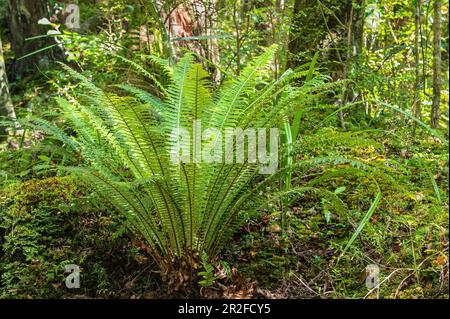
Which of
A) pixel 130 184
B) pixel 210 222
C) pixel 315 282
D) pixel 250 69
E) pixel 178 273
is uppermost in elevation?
pixel 250 69

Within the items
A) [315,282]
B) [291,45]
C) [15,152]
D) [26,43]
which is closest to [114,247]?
[315,282]

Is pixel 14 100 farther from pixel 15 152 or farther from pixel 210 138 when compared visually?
pixel 210 138

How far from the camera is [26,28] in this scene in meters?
6.90

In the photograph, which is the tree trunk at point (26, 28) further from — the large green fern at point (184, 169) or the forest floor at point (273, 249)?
Result: the large green fern at point (184, 169)

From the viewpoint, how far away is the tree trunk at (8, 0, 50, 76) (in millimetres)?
6746

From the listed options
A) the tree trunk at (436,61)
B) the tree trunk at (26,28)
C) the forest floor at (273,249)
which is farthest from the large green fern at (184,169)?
the tree trunk at (26,28)

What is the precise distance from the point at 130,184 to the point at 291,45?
106 inches

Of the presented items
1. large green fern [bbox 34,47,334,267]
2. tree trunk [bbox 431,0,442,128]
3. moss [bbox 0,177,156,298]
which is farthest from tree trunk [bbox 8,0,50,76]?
tree trunk [bbox 431,0,442,128]

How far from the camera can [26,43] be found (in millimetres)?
6977

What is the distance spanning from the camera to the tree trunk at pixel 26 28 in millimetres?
6746

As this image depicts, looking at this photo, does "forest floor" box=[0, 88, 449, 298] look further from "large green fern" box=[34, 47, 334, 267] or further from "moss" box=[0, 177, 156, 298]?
"large green fern" box=[34, 47, 334, 267]

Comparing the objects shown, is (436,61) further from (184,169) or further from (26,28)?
(26,28)

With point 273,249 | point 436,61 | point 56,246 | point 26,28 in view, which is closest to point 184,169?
point 273,249

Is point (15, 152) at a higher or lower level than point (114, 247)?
higher
